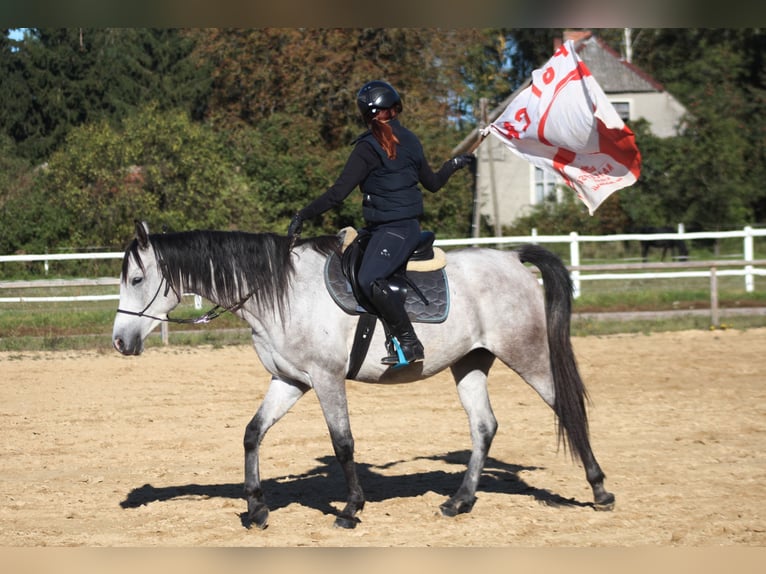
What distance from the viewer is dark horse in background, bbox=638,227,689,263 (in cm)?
2884

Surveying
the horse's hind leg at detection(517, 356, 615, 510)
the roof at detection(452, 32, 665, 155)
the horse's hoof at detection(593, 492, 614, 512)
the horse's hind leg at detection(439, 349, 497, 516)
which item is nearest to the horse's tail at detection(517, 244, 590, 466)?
the horse's hind leg at detection(517, 356, 615, 510)

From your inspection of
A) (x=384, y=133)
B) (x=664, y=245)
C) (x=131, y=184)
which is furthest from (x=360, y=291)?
(x=664, y=245)

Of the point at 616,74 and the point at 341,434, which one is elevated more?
the point at 616,74

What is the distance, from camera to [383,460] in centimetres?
873

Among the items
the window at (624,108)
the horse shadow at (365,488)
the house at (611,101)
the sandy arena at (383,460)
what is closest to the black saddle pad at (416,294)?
the sandy arena at (383,460)

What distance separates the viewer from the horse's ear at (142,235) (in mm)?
6441

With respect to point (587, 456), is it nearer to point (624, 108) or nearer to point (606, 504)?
point (606, 504)

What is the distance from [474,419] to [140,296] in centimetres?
270

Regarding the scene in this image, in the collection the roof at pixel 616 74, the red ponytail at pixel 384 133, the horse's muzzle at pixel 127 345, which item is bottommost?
the horse's muzzle at pixel 127 345

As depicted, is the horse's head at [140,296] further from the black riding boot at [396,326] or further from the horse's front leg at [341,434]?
the black riding boot at [396,326]

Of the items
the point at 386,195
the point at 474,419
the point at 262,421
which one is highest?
the point at 386,195

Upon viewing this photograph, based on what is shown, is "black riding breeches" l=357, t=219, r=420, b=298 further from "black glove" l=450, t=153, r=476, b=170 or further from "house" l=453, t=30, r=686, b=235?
"house" l=453, t=30, r=686, b=235

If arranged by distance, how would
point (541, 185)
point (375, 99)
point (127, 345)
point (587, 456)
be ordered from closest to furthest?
1. point (375, 99)
2. point (127, 345)
3. point (587, 456)
4. point (541, 185)

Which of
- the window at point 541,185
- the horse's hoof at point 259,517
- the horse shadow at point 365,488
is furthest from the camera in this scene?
the window at point 541,185
